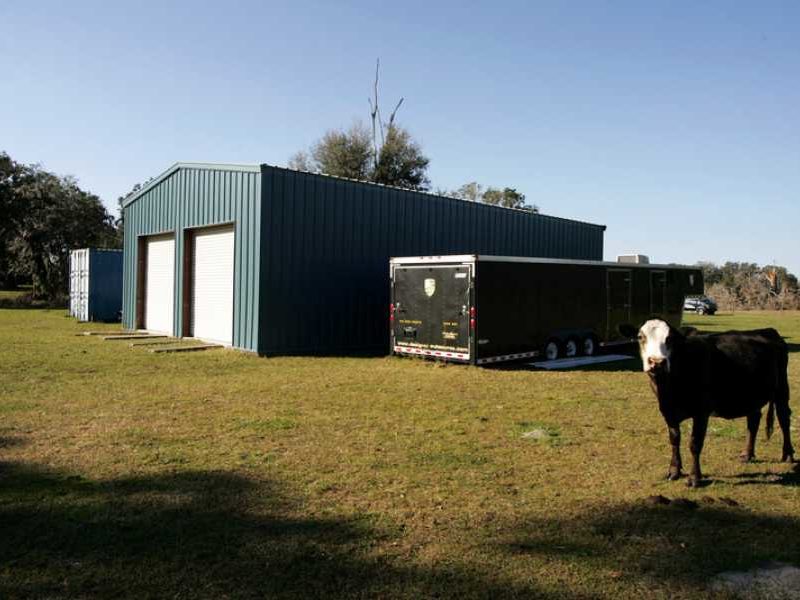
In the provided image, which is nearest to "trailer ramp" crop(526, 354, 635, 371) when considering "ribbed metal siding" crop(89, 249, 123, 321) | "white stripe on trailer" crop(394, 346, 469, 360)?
"white stripe on trailer" crop(394, 346, 469, 360)

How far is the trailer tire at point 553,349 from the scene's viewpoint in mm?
15695

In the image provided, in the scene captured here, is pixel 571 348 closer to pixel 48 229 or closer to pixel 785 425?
pixel 785 425

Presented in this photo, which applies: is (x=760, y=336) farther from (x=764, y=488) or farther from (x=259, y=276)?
(x=259, y=276)

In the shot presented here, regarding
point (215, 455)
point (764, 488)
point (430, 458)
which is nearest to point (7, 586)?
point (215, 455)

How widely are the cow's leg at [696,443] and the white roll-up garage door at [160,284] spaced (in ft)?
58.5

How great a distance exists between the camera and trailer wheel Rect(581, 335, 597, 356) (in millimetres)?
16656

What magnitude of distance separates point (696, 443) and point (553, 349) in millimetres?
10158

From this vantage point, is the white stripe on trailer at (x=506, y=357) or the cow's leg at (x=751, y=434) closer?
the cow's leg at (x=751, y=434)

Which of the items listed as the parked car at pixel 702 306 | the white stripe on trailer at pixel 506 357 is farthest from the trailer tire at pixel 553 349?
the parked car at pixel 702 306

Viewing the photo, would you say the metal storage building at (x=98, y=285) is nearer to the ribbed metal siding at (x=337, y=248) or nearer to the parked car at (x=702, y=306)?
the ribbed metal siding at (x=337, y=248)

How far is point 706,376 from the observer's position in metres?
5.73

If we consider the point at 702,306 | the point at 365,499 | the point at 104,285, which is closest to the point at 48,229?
the point at 104,285

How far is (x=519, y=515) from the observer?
508 centimetres

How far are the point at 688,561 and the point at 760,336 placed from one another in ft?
10.1
